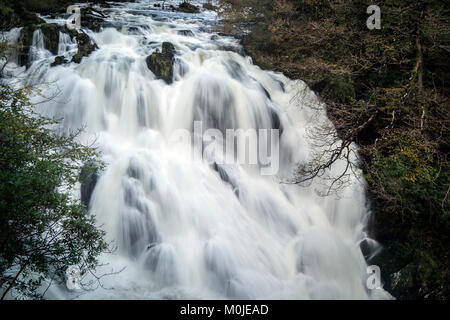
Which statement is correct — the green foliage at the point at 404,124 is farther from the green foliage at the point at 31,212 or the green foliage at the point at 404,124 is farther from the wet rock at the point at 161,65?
the green foliage at the point at 31,212

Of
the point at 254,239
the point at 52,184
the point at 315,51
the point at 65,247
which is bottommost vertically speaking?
the point at 254,239

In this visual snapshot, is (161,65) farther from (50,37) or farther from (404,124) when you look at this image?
(404,124)

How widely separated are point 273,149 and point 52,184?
21.9ft

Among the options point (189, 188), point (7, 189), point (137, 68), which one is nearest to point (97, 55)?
point (137, 68)

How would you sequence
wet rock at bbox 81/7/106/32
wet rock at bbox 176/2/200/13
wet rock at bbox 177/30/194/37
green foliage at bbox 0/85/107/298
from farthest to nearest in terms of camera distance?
wet rock at bbox 176/2/200/13 → wet rock at bbox 177/30/194/37 → wet rock at bbox 81/7/106/32 → green foliage at bbox 0/85/107/298

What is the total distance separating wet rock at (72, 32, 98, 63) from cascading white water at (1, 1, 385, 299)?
0.38 metres

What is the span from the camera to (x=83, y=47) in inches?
417

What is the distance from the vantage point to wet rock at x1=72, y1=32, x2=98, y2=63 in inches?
399

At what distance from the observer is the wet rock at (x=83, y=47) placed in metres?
10.1

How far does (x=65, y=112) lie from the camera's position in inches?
344

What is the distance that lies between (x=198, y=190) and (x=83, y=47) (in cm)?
706

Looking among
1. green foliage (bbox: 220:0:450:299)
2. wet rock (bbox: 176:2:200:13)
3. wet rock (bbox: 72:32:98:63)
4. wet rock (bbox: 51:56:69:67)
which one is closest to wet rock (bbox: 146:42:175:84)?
wet rock (bbox: 72:32:98:63)

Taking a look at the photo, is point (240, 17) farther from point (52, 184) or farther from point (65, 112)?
point (52, 184)

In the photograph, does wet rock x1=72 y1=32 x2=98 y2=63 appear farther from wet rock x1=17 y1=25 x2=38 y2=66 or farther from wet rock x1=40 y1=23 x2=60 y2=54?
wet rock x1=17 y1=25 x2=38 y2=66
